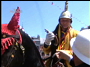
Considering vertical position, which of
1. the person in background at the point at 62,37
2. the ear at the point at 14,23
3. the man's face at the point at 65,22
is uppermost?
the ear at the point at 14,23

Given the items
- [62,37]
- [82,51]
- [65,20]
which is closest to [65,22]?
[65,20]

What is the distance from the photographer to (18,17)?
2.48 metres

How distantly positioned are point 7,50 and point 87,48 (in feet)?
2.93

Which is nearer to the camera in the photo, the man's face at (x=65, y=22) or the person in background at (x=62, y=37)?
the person in background at (x=62, y=37)

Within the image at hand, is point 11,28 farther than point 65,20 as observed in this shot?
No

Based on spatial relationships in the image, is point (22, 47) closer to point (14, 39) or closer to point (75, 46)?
point (14, 39)

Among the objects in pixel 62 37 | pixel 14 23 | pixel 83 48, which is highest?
pixel 14 23

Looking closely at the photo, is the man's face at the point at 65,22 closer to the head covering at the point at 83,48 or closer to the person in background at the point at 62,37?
the person in background at the point at 62,37

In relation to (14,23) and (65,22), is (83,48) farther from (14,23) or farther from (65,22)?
(65,22)

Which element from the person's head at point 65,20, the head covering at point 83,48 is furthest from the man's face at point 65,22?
the head covering at point 83,48

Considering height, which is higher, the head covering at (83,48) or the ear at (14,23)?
the ear at (14,23)

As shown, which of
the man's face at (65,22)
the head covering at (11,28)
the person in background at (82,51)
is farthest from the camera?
the man's face at (65,22)

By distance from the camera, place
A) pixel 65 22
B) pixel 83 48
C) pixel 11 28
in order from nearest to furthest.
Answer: pixel 83 48
pixel 11 28
pixel 65 22

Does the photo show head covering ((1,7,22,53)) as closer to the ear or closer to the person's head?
the ear
